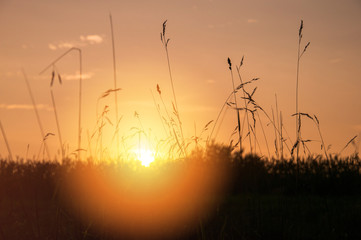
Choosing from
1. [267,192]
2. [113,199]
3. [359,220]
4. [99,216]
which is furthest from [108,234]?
[267,192]

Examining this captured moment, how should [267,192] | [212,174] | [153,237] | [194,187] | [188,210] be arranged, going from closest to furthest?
[153,237]
[188,210]
[194,187]
[267,192]
[212,174]

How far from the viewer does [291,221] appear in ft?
12.6

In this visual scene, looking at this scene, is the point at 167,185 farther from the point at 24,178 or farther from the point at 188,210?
the point at 24,178

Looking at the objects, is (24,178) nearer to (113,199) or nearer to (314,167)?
(113,199)

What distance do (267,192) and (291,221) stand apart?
280 centimetres

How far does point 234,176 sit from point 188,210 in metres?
3.36

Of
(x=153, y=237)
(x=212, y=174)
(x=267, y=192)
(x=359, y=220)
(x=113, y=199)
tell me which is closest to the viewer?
(x=153, y=237)

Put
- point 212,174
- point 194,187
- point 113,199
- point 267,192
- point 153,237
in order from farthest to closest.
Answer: point 212,174
point 267,192
point 194,187
point 113,199
point 153,237

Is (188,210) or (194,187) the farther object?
(194,187)

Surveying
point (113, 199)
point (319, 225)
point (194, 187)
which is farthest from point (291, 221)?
point (113, 199)

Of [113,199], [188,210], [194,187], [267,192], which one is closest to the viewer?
[188,210]

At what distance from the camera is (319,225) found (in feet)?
12.1

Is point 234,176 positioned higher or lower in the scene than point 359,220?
higher

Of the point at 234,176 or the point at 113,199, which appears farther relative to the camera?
the point at 234,176
